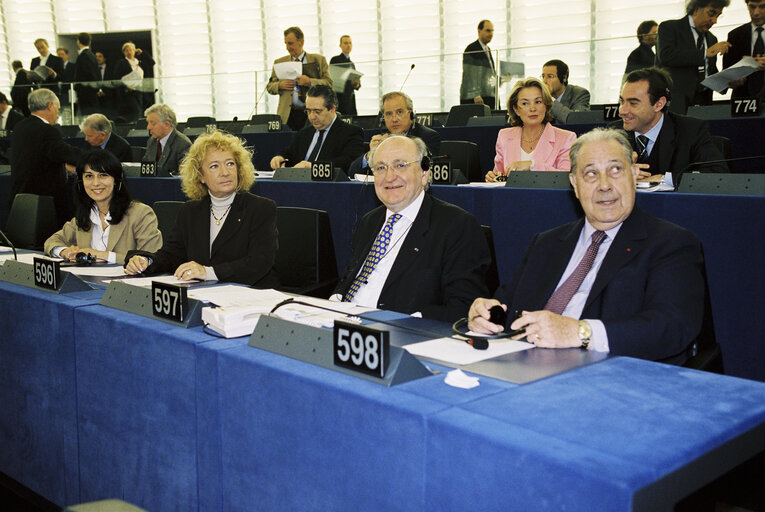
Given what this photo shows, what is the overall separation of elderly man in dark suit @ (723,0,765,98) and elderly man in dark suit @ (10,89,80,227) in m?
4.91

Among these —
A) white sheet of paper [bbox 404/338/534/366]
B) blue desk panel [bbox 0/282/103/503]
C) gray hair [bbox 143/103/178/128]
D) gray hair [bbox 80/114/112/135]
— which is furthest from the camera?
gray hair [bbox 80/114/112/135]

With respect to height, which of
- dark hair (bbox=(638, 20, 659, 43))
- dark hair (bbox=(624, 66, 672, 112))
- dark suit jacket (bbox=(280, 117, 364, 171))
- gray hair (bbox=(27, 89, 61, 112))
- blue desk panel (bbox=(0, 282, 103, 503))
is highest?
dark hair (bbox=(638, 20, 659, 43))

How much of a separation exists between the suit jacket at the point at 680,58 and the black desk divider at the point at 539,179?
8.19 ft

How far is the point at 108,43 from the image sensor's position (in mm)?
13898

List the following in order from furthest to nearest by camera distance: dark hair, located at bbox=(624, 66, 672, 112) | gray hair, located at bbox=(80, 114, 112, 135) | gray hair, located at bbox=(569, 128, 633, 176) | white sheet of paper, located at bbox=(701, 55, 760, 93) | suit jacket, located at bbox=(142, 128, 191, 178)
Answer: gray hair, located at bbox=(80, 114, 112, 135), suit jacket, located at bbox=(142, 128, 191, 178), white sheet of paper, located at bbox=(701, 55, 760, 93), dark hair, located at bbox=(624, 66, 672, 112), gray hair, located at bbox=(569, 128, 633, 176)

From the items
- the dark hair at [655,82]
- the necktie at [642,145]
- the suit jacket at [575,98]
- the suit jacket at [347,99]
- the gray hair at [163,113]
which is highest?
the suit jacket at [347,99]

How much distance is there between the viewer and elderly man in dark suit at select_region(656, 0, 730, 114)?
5.34 metres

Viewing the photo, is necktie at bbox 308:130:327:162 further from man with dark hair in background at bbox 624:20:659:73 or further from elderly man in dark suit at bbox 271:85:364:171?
man with dark hair in background at bbox 624:20:659:73

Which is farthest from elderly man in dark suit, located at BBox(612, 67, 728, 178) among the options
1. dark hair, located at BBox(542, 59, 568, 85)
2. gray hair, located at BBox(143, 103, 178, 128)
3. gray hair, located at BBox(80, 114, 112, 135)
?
gray hair, located at BBox(80, 114, 112, 135)

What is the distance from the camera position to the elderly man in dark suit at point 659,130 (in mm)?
3523

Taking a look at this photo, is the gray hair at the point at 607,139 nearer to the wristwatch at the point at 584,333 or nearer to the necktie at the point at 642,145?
the wristwatch at the point at 584,333

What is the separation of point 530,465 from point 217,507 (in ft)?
2.41

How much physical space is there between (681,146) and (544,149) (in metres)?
0.90

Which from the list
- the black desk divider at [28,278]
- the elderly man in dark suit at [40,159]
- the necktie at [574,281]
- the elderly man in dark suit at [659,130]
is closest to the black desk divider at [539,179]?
the elderly man in dark suit at [659,130]
